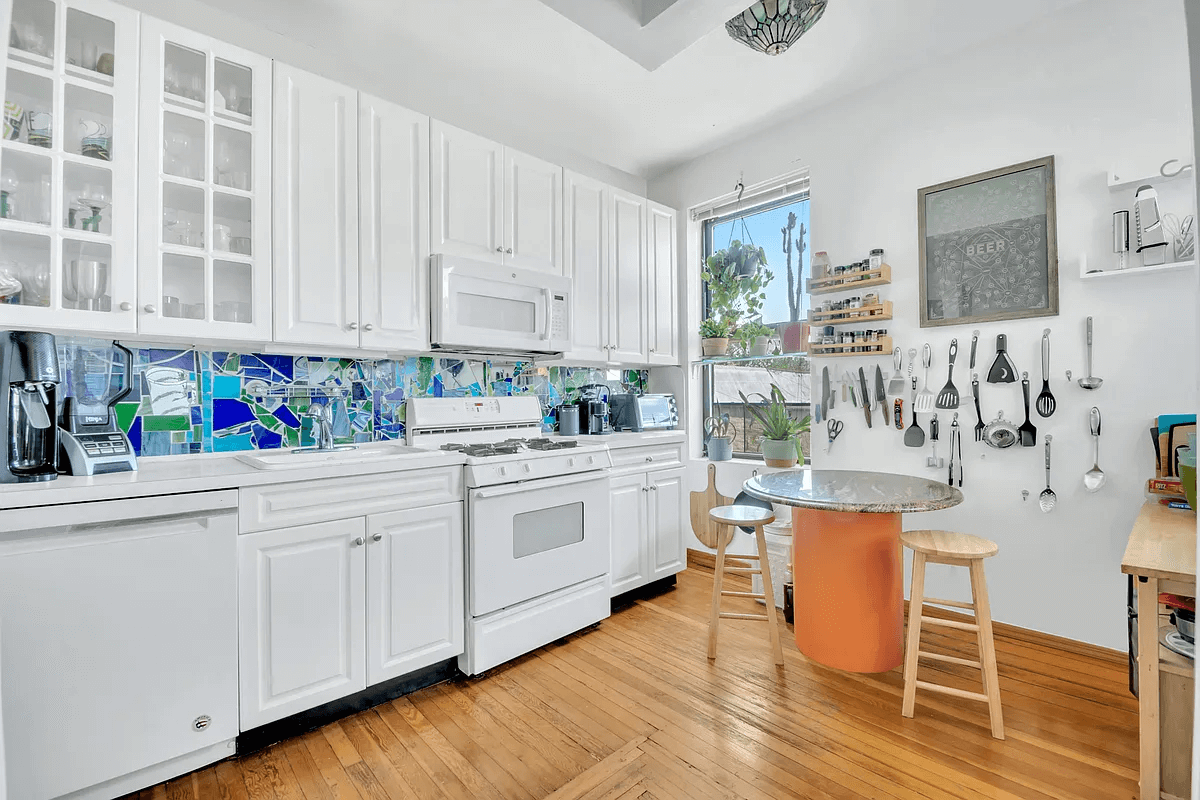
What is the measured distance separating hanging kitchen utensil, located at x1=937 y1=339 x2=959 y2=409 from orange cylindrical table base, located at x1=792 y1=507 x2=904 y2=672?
88 cm

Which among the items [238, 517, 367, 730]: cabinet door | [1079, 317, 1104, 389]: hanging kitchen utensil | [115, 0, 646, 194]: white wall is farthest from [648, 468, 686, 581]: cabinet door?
[115, 0, 646, 194]: white wall

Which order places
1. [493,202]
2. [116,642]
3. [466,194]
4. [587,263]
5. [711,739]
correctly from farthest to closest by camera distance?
[587,263]
[493,202]
[466,194]
[711,739]
[116,642]

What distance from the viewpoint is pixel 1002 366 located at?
2529mm

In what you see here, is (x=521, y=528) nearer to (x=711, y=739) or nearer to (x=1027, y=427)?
(x=711, y=739)

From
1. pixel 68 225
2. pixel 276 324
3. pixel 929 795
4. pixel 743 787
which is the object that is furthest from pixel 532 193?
pixel 929 795

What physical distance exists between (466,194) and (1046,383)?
2.86m

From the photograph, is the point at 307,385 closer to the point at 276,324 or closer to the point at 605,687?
the point at 276,324

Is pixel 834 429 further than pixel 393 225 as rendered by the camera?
Yes

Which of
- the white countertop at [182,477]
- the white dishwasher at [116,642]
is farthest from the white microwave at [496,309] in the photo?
the white dishwasher at [116,642]

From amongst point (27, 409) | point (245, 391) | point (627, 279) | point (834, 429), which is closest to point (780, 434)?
point (834, 429)

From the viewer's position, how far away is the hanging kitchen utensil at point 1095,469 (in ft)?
7.50

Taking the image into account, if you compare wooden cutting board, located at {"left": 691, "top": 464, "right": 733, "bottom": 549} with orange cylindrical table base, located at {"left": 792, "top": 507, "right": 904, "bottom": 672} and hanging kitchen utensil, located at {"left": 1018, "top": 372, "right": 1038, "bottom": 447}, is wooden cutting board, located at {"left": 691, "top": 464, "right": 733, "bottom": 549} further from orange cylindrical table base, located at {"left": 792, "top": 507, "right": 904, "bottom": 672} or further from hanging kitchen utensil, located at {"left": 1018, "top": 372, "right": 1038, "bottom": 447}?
hanging kitchen utensil, located at {"left": 1018, "top": 372, "right": 1038, "bottom": 447}

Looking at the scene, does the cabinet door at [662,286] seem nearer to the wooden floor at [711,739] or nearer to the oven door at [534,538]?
the oven door at [534,538]

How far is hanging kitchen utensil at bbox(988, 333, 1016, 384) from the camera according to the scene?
251cm
